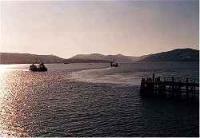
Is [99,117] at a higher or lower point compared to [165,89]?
lower

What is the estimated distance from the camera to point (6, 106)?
177 ft

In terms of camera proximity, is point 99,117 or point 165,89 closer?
point 99,117

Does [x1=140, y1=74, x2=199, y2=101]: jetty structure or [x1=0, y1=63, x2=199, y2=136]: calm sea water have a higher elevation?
[x1=140, y1=74, x2=199, y2=101]: jetty structure

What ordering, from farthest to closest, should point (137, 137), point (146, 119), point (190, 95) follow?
point (190, 95), point (146, 119), point (137, 137)

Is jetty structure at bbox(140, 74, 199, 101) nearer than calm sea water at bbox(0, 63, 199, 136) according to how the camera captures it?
No

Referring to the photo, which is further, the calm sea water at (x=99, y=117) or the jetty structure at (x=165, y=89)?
the jetty structure at (x=165, y=89)

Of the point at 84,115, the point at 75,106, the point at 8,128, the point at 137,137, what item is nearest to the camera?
the point at 137,137

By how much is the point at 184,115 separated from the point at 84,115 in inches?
490

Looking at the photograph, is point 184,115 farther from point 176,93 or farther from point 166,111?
point 176,93

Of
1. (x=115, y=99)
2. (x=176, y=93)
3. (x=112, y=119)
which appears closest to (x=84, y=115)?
(x=112, y=119)

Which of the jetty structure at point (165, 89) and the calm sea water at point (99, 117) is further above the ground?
the jetty structure at point (165, 89)

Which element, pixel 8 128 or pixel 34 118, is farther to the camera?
pixel 34 118

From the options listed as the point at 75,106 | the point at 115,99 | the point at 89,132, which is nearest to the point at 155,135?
the point at 89,132

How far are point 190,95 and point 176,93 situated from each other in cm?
225
